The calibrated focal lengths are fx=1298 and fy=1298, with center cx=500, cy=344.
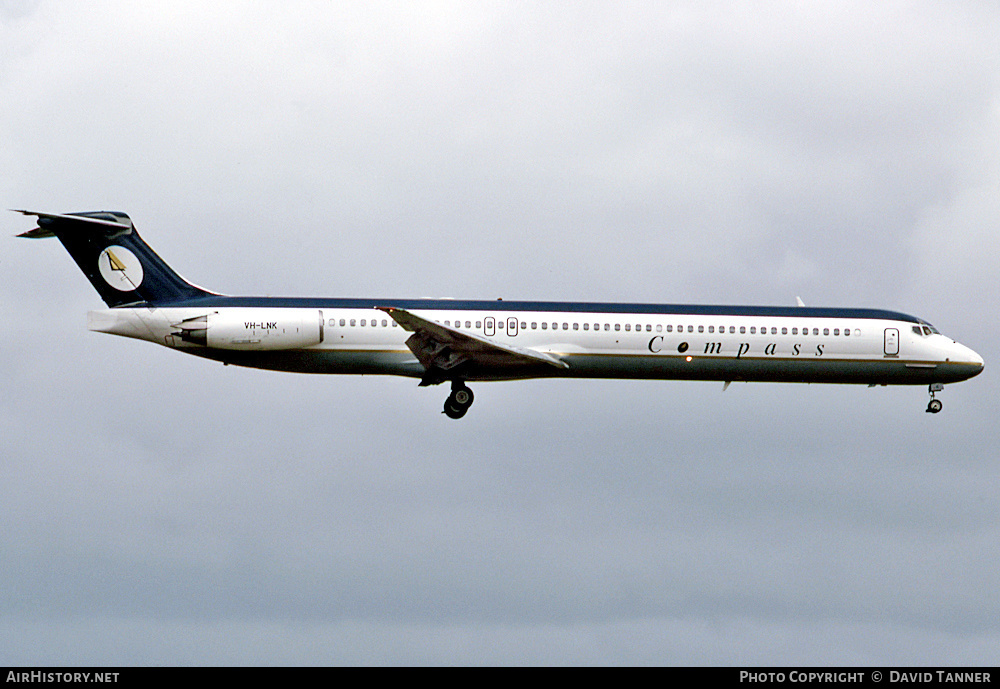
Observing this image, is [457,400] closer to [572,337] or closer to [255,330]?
[572,337]

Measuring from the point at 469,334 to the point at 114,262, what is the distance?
38.2 ft

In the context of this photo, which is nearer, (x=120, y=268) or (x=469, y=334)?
(x=469, y=334)

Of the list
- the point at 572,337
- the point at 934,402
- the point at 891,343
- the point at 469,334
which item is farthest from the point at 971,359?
the point at 469,334

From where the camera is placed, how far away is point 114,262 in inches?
1633

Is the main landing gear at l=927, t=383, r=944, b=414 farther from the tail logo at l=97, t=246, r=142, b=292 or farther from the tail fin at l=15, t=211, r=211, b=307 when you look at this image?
the tail logo at l=97, t=246, r=142, b=292

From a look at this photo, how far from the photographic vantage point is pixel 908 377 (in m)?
43.2

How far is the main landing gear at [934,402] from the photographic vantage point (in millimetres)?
43375

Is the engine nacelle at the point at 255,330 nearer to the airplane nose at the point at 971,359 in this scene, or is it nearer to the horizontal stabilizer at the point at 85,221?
the horizontal stabilizer at the point at 85,221

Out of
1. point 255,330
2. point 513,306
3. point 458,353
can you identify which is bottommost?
point 458,353

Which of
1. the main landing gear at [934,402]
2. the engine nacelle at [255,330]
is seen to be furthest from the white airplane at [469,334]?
the main landing gear at [934,402]

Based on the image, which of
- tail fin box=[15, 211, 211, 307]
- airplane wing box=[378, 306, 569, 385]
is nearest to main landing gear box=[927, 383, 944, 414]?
airplane wing box=[378, 306, 569, 385]

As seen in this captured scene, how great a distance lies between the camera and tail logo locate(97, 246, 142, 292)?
41312 millimetres
